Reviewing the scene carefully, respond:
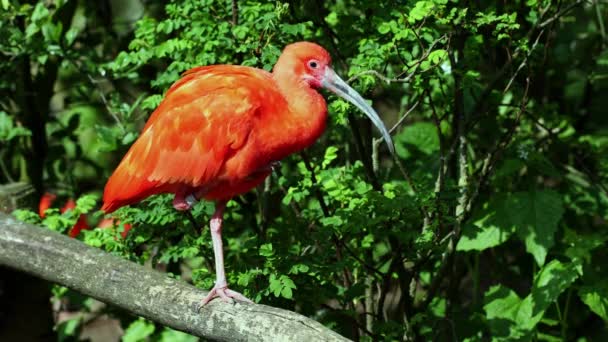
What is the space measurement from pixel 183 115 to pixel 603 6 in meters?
3.16

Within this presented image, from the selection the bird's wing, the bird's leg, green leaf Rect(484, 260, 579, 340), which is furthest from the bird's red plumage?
green leaf Rect(484, 260, 579, 340)

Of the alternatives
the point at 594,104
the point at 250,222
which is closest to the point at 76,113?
the point at 250,222

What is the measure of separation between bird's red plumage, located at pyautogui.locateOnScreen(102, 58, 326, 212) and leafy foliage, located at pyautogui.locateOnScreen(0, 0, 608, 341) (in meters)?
0.25

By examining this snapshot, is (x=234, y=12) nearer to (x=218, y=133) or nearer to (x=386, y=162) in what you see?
(x=218, y=133)

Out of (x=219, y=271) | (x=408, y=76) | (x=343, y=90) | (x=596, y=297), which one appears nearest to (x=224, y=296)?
(x=219, y=271)

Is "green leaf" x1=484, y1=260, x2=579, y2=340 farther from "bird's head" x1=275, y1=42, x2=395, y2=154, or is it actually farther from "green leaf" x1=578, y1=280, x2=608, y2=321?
"bird's head" x1=275, y1=42, x2=395, y2=154

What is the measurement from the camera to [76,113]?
241 inches

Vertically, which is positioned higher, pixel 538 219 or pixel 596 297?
pixel 538 219

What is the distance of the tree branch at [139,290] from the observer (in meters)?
3.22

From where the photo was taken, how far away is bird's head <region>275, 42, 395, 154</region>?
3855mm

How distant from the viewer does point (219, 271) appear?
3852mm

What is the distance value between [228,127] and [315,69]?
1.37ft

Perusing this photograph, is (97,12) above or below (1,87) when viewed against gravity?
above

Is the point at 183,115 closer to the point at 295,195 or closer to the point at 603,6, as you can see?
the point at 295,195
